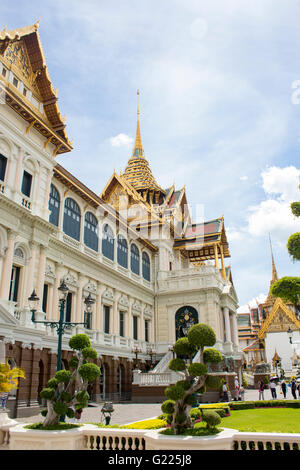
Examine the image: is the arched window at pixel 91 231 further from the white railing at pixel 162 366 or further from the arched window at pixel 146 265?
the white railing at pixel 162 366

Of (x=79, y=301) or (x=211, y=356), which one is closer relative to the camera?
(x=211, y=356)

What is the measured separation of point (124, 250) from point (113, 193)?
996 cm

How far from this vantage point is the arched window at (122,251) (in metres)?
30.2

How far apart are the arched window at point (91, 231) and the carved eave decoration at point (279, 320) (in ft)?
141

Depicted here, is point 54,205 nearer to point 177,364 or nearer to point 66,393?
point 66,393

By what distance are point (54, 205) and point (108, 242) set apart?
23.1 ft

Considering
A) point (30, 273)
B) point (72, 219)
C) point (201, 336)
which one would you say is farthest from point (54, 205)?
point (201, 336)

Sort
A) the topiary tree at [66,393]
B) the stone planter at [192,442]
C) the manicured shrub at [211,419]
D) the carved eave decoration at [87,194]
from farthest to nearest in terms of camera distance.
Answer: the carved eave decoration at [87,194]
the topiary tree at [66,393]
the manicured shrub at [211,419]
the stone planter at [192,442]

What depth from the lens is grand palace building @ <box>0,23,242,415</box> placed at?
17.5 metres

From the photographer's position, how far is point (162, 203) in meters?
44.7

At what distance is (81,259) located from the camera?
2428cm

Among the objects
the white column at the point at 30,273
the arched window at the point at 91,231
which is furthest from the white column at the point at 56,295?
the arched window at the point at 91,231

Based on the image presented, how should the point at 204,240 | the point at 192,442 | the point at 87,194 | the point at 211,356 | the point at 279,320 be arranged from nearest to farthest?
the point at 192,442
the point at 211,356
the point at 87,194
the point at 204,240
the point at 279,320

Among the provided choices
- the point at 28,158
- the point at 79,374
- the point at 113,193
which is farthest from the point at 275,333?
the point at 79,374
